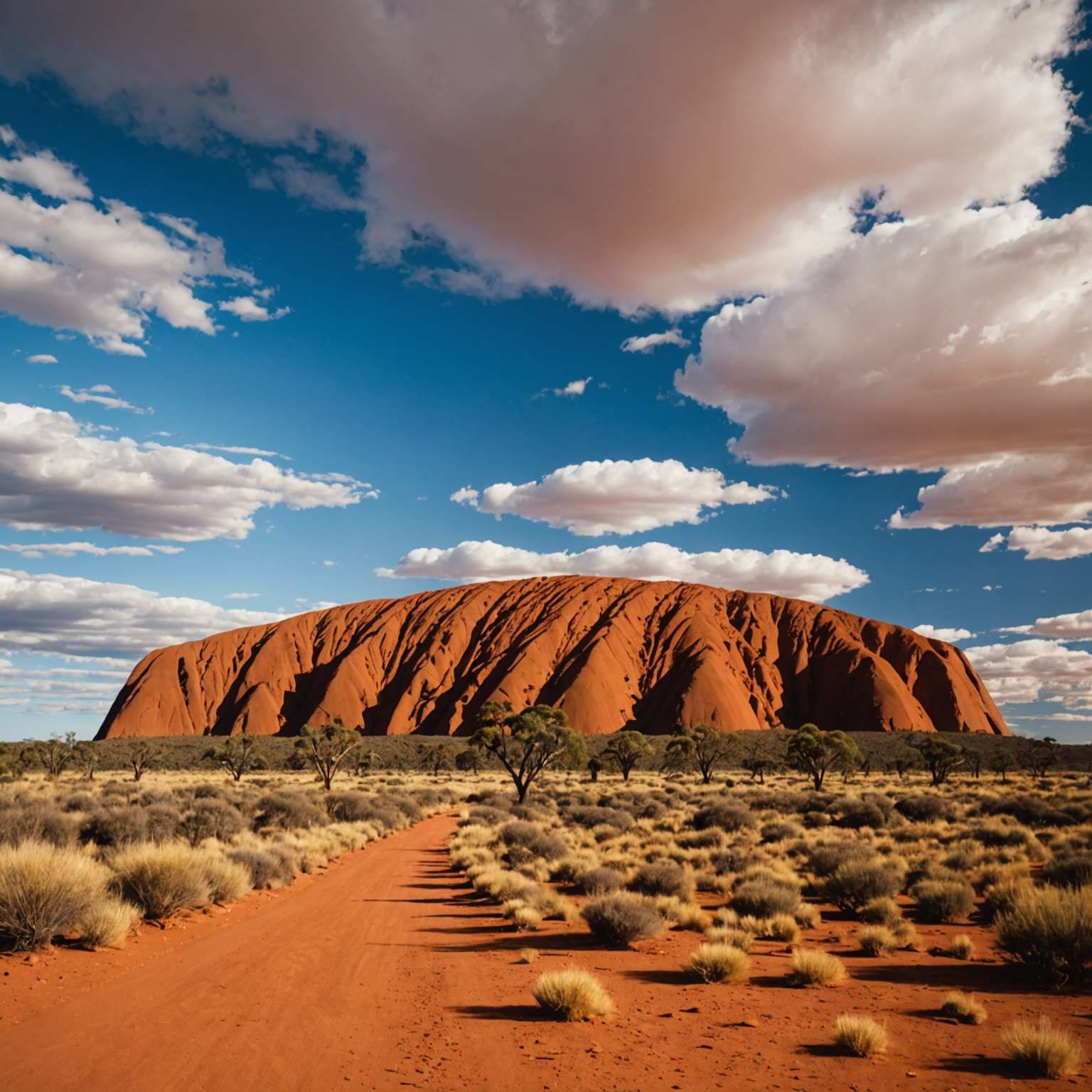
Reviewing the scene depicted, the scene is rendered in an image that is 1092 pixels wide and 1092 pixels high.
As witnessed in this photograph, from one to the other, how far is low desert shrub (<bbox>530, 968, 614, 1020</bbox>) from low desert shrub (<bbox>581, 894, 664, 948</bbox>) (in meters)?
3.17

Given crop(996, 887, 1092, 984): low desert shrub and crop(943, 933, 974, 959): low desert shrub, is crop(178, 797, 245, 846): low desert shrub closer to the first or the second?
crop(943, 933, 974, 959): low desert shrub

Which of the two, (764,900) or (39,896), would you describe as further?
(764,900)

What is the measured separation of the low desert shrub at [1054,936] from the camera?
30.6 feet

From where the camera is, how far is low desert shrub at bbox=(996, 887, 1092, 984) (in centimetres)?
932

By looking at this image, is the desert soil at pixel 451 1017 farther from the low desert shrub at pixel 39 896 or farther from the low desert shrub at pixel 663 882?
the low desert shrub at pixel 663 882

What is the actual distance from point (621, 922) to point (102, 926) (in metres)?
7.44

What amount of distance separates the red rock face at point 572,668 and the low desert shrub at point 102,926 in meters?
100

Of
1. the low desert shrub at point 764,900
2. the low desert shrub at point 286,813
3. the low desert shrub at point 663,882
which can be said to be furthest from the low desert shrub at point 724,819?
the low desert shrub at point 286,813

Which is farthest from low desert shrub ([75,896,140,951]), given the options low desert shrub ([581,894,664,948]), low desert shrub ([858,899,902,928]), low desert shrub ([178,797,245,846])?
low desert shrub ([858,899,902,928])

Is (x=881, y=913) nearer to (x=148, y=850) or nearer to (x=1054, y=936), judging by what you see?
(x=1054, y=936)

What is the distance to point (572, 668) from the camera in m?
121

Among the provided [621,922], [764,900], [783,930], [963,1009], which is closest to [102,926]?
[621,922]

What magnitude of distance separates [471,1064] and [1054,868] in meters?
13.9

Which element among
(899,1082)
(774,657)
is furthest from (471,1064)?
(774,657)
